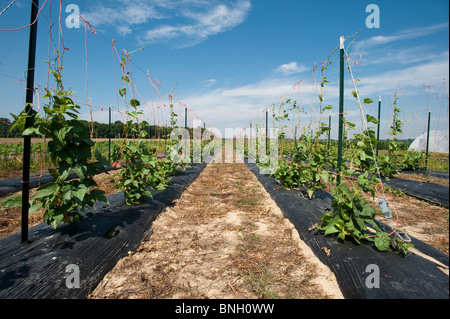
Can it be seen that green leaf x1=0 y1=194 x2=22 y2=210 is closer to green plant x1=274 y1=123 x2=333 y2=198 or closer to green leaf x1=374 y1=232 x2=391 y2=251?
green leaf x1=374 y1=232 x2=391 y2=251

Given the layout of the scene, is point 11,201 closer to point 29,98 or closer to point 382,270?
point 29,98

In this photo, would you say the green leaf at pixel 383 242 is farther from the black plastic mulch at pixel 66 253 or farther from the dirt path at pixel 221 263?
the black plastic mulch at pixel 66 253

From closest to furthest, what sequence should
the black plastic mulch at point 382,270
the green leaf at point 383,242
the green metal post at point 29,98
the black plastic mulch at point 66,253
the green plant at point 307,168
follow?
the black plastic mulch at point 382,270
the black plastic mulch at point 66,253
the green leaf at point 383,242
the green metal post at point 29,98
the green plant at point 307,168

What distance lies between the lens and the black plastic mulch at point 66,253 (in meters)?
1.75

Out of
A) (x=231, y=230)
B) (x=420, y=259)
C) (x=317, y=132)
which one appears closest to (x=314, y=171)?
(x=317, y=132)

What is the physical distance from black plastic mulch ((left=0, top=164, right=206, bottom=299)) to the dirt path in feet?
0.47

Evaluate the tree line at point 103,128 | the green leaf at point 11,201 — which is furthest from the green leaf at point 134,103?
the green leaf at point 11,201

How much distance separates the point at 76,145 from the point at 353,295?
2.68 meters

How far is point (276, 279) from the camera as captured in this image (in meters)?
2.19

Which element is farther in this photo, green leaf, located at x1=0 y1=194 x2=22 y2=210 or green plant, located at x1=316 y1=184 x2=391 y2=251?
green plant, located at x1=316 y1=184 x2=391 y2=251

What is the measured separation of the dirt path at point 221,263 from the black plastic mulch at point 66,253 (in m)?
0.14

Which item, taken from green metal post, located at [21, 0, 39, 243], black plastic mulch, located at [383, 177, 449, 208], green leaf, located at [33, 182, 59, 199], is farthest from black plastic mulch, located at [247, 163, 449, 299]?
black plastic mulch, located at [383, 177, 449, 208]

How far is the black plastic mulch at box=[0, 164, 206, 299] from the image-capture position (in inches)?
68.8

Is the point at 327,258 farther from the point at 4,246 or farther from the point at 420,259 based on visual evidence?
the point at 4,246
